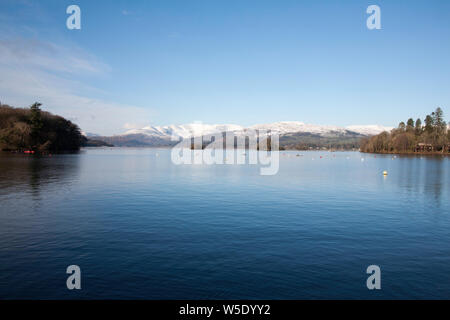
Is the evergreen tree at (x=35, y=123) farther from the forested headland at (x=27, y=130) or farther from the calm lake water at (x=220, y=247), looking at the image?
the calm lake water at (x=220, y=247)

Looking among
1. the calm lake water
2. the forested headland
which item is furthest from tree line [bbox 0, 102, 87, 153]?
the calm lake water

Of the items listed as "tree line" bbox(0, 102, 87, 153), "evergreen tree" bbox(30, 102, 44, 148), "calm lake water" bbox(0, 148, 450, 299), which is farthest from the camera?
"evergreen tree" bbox(30, 102, 44, 148)

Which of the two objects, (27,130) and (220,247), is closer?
(220,247)

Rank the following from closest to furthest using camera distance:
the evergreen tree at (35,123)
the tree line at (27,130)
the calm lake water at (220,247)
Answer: the calm lake water at (220,247)
the tree line at (27,130)
the evergreen tree at (35,123)

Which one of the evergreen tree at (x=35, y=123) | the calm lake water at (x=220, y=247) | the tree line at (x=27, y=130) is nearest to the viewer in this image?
the calm lake water at (x=220, y=247)

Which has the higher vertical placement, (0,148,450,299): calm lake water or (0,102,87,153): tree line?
(0,102,87,153): tree line

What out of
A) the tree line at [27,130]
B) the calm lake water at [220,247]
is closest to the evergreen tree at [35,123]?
the tree line at [27,130]

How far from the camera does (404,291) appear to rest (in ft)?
39.7

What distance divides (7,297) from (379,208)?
95.2 ft

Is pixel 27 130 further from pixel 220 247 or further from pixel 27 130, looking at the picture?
pixel 220 247

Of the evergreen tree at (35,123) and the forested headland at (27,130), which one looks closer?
the forested headland at (27,130)

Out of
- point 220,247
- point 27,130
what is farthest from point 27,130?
point 220,247

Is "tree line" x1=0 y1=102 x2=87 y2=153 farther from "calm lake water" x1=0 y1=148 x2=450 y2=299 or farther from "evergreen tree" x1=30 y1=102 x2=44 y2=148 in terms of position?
"calm lake water" x1=0 y1=148 x2=450 y2=299

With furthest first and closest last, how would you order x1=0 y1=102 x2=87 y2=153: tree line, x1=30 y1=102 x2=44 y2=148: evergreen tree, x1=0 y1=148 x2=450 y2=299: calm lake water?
1. x1=30 y1=102 x2=44 y2=148: evergreen tree
2. x1=0 y1=102 x2=87 y2=153: tree line
3. x1=0 y1=148 x2=450 y2=299: calm lake water
